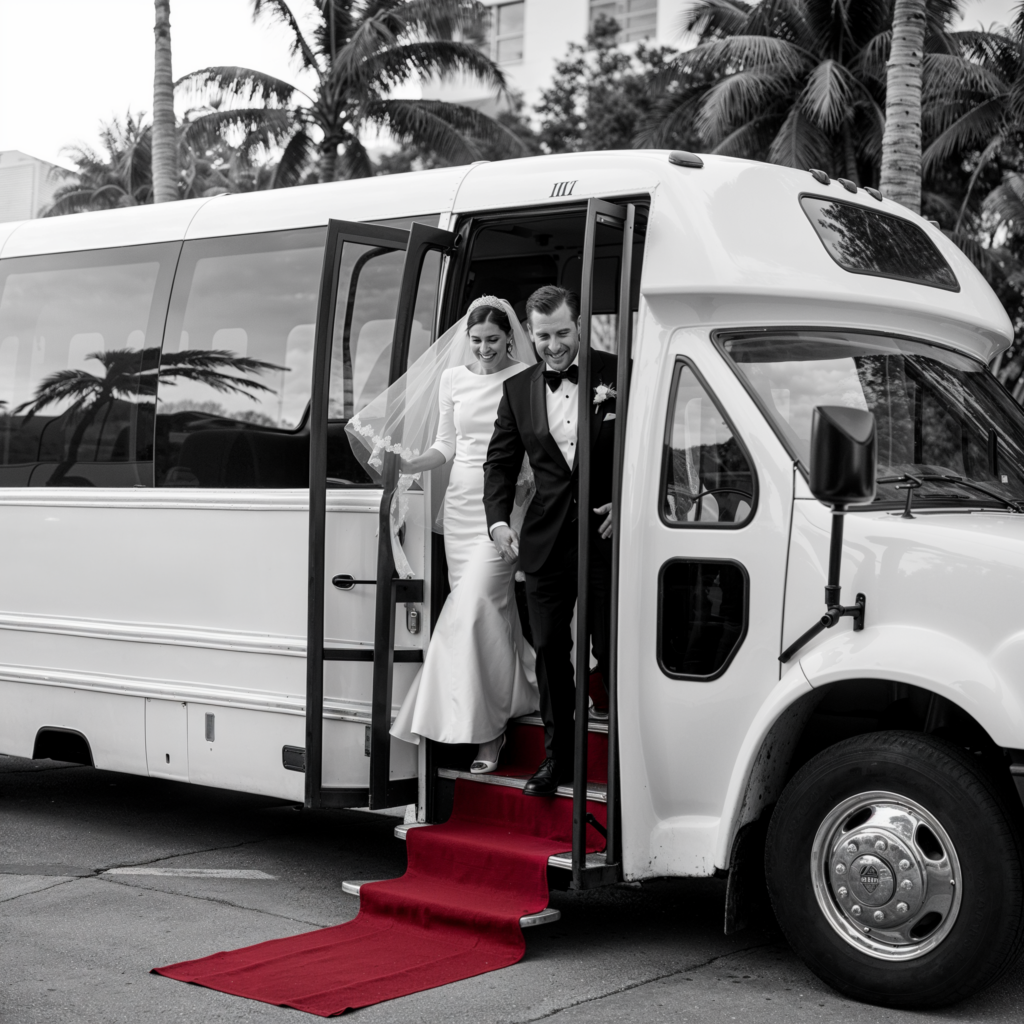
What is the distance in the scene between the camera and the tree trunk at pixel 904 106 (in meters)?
13.6

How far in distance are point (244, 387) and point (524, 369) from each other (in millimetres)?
1466

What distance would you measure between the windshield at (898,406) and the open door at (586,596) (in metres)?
0.43

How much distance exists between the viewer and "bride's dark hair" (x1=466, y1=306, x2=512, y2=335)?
603cm

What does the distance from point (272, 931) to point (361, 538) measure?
1651 millimetres

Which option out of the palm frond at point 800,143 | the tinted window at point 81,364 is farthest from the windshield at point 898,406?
the palm frond at point 800,143

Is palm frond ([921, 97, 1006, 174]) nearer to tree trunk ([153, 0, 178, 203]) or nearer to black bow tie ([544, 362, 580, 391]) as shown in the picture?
tree trunk ([153, 0, 178, 203])

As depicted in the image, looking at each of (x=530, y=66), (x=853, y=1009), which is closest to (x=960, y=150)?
(x=530, y=66)

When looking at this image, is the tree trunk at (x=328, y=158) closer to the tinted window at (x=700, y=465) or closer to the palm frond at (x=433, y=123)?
the palm frond at (x=433, y=123)

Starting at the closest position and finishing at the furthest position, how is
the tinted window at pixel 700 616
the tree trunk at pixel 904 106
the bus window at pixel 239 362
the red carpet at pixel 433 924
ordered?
the red carpet at pixel 433 924 → the tinted window at pixel 700 616 → the bus window at pixel 239 362 → the tree trunk at pixel 904 106

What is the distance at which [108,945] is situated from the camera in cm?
536

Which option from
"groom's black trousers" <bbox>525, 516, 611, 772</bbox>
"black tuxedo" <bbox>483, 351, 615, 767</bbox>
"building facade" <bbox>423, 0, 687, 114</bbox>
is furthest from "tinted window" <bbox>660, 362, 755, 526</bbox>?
"building facade" <bbox>423, 0, 687, 114</bbox>

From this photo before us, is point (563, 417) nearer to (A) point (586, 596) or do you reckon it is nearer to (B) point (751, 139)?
(A) point (586, 596)

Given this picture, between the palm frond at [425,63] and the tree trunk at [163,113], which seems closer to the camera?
the tree trunk at [163,113]

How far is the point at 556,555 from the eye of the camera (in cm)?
568
